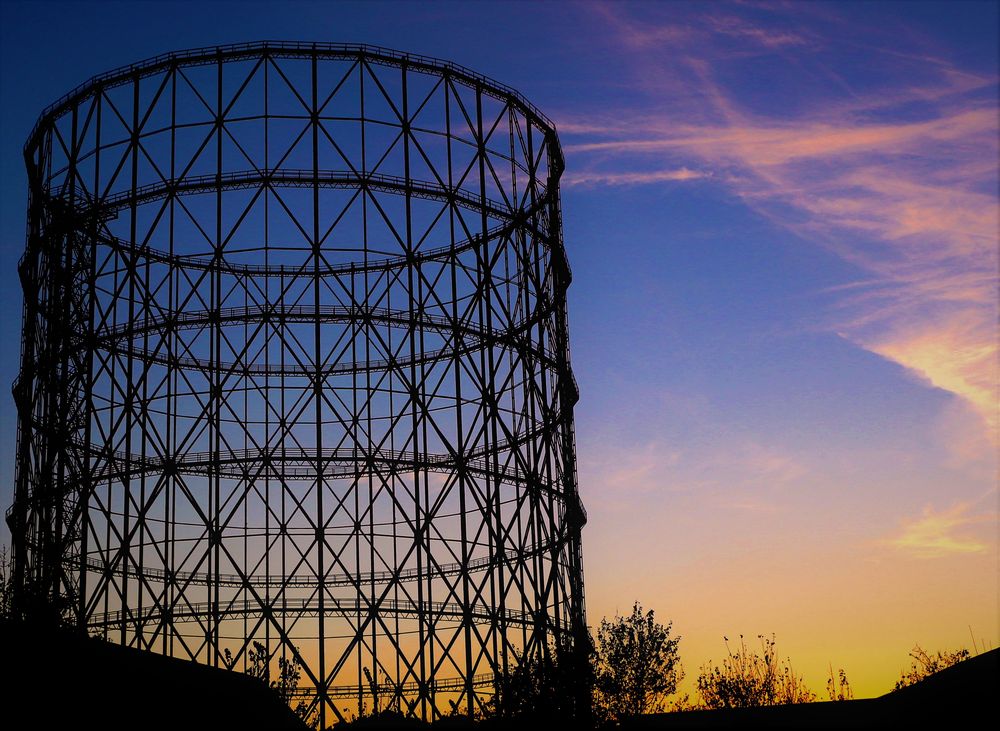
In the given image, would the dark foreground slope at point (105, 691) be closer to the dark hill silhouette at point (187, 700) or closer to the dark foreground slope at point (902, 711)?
the dark hill silhouette at point (187, 700)

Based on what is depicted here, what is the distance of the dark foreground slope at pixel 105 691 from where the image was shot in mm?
15438

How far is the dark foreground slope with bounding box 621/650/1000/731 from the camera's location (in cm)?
1633

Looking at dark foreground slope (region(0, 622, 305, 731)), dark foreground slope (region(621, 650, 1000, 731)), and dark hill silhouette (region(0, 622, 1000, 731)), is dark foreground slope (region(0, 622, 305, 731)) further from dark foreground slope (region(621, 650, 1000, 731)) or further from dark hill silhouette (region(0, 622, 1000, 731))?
dark foreground slope (region(621, 650, 1000, 731))

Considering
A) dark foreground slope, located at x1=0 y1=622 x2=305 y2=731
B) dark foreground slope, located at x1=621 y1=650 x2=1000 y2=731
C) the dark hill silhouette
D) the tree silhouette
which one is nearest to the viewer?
dark foreground slope, located at x1=0 y1=622 x2=305 y2=731

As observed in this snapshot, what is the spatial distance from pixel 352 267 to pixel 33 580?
11050 millimetres

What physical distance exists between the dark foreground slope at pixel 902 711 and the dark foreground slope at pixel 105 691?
530 centimetres

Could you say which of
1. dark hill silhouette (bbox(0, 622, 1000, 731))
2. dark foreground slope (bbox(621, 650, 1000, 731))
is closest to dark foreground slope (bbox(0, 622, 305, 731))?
dark hill silhouette (bbox(0, 622, 1000, 731))

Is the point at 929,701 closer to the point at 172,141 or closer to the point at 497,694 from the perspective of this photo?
the point at 497,694

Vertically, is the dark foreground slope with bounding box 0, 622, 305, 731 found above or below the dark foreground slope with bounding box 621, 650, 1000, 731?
above

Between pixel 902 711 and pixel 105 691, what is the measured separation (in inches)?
388

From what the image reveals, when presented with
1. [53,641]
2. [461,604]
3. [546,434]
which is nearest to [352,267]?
[546,434]

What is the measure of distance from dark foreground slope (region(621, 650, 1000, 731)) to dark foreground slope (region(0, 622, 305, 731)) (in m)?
5.30

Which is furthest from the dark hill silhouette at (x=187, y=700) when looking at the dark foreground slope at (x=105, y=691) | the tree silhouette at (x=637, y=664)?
the tree silhouette at (x=637, y=664)

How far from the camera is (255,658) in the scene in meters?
36.7
